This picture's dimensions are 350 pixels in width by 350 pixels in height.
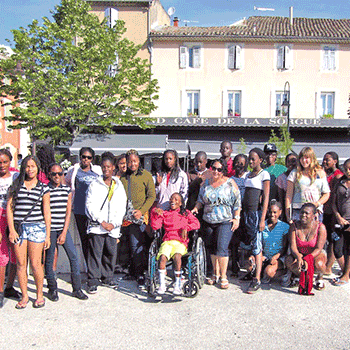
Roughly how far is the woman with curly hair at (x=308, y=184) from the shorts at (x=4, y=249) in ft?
11.7

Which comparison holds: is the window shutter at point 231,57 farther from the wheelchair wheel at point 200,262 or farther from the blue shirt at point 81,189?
the wheelchair wheel at point 200,262

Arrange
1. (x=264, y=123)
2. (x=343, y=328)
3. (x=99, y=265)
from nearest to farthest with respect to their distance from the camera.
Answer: (x=343, y=328) → (x=99, y=265) → (x=264, y=123)

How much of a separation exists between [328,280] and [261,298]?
1330 millimetres

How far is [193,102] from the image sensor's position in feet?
83.5

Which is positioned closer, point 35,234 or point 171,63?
point 35,234

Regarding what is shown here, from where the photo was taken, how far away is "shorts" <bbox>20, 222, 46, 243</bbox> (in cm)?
457

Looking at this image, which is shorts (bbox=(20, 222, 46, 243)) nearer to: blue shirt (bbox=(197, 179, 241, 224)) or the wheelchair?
the wheelchair

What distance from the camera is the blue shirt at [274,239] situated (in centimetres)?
558

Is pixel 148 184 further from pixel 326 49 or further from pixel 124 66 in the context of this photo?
pixel 326 49

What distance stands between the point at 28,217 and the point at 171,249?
175 cm

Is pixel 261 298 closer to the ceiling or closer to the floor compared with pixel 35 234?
closer to the floor

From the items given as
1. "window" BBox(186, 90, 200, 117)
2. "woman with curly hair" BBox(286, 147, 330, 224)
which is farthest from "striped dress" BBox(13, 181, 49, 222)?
"window" BBox(186, 90, 200, 117)

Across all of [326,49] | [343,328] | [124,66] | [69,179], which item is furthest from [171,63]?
[343,328]

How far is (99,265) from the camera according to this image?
5273mm
